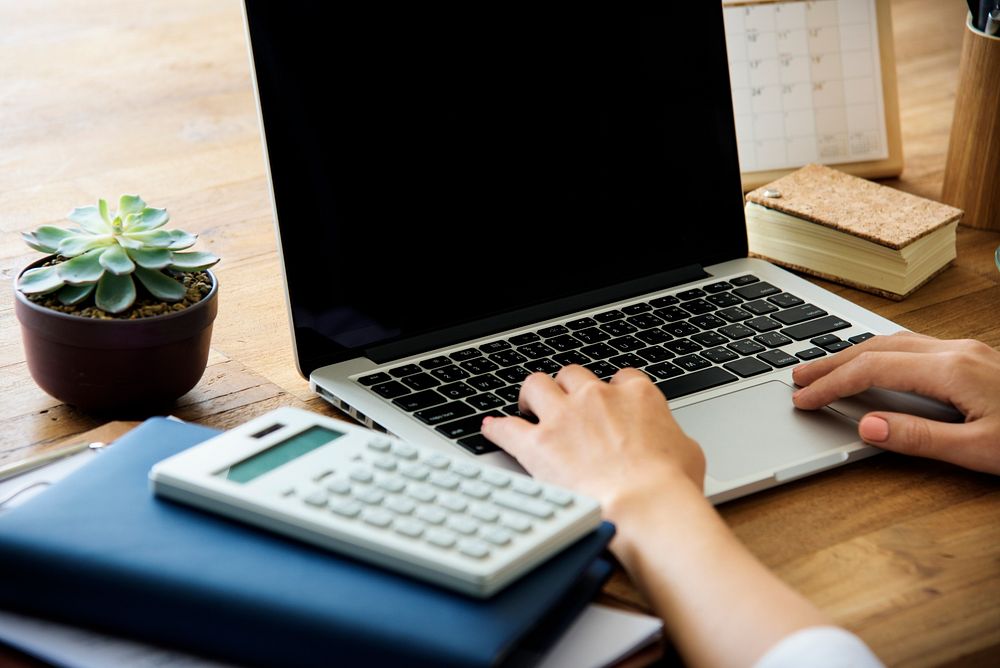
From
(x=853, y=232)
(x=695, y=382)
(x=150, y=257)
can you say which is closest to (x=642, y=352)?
(x=695, y=382)

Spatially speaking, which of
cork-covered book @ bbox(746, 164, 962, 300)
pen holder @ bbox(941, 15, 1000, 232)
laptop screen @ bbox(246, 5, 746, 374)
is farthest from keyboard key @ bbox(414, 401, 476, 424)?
pen holder @ bbox(941, 15, 1000, 232)

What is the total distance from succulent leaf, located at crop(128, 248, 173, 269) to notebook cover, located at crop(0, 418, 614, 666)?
23 cm

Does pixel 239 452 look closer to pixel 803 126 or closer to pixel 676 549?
pixel 676 549

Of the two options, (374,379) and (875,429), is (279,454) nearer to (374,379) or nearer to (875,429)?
(374,379)

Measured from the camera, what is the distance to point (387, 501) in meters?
0.64

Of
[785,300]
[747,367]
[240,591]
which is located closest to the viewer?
[240,591]

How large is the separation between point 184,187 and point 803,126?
74 centimetres

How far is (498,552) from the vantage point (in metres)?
0.59

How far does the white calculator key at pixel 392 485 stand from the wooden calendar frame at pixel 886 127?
2.71ft

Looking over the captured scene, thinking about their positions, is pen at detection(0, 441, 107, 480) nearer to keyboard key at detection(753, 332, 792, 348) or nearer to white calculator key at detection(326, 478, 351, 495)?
white calculator key at detection(326, 478, 351, 495)

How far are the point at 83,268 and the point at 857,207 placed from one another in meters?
0.76

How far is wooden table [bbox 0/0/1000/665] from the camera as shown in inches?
29.0

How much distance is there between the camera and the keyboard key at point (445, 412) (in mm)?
865

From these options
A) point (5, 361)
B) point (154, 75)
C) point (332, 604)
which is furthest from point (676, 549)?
point (154, 75)
